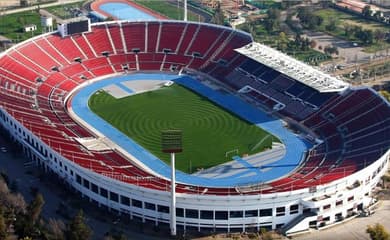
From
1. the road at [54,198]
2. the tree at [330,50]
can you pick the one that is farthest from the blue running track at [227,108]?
the tree at [330,50]

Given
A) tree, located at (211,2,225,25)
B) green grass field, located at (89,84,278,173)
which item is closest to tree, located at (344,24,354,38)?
tree, located at (211,2,225,25)

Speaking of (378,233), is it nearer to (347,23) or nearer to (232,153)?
(232,153)

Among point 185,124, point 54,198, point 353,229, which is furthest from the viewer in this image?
point 185,124

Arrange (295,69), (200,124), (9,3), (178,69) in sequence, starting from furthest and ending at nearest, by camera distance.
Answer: (9,3) < (178,69) < (295,69) < (200,124)

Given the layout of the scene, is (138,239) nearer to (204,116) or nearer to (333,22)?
(204,116)

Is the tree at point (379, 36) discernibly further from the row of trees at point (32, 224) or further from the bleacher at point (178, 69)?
the row of trees at point (32, 224)

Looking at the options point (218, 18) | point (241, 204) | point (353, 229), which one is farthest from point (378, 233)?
point (218, 18)
